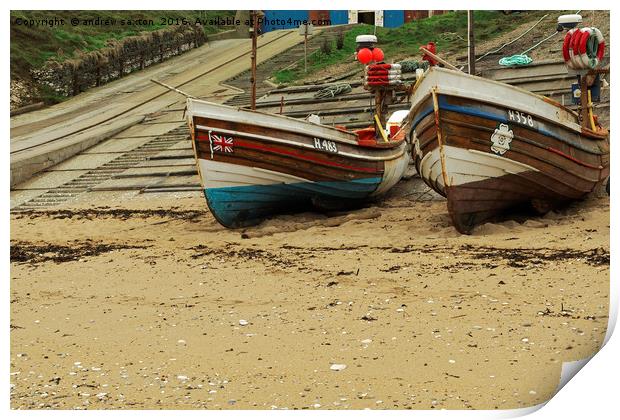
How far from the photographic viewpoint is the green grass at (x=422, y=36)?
846 inches

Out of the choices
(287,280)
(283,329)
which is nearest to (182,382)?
(283,329)

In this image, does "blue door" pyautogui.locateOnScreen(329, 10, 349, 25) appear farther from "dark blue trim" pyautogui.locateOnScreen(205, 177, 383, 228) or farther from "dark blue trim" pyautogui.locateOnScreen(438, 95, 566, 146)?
"dark blue trim" pyautogui.locateOnScreen(438, 95, 566, 146)

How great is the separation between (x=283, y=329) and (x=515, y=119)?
413 cm

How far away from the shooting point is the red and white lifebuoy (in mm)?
9867

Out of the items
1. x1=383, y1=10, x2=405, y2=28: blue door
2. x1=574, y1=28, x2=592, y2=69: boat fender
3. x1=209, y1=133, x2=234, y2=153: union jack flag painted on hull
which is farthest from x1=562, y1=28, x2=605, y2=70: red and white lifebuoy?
x1=383, y1=10, x2=405, y2=28: blue door

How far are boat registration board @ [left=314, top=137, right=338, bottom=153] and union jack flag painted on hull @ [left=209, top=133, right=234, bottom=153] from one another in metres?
1.10

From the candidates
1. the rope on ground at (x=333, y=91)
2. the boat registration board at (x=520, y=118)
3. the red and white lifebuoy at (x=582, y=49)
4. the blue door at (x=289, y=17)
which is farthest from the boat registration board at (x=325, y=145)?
the rope on ground at (x=333, y=91)

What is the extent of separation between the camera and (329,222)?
1153 cm

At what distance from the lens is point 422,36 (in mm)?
22672

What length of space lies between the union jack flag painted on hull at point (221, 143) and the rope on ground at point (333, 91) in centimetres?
711

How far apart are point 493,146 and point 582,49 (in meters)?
1.55

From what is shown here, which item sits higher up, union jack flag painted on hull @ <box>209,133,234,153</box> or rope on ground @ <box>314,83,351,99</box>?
union jack flag painted on hull @ <box>209,133,234,153</box>

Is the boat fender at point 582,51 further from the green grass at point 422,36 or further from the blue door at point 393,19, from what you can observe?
the blue door at point 393,19
